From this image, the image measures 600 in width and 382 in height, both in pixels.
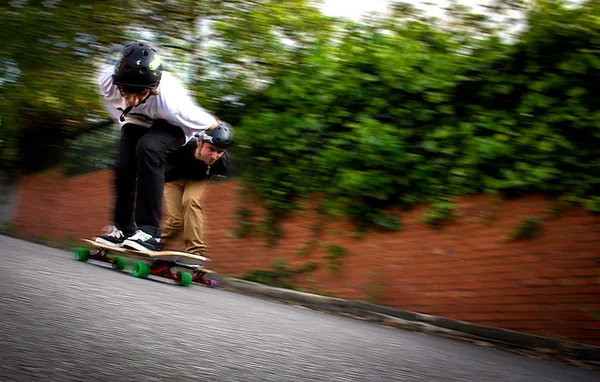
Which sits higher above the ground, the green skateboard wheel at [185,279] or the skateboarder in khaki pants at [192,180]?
the skateboarder in khaki pants at [192,180]

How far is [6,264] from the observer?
16.0 ft

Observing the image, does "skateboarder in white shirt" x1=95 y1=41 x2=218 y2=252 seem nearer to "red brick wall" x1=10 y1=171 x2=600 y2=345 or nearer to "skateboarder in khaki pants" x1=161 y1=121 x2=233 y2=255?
"skateboarder in khaki pants" x1=161 y1=121 x2=233 y2=255

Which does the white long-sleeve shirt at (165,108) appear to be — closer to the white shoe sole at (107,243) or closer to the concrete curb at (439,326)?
the white shoe sole at (107,243)

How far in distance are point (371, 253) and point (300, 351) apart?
13.9 feet

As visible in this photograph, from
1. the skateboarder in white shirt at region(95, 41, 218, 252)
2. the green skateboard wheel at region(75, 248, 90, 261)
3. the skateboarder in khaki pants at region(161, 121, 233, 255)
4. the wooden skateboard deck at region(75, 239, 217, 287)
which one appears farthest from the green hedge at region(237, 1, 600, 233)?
the green skateboard wheel at region(75, 248, 90, 261)

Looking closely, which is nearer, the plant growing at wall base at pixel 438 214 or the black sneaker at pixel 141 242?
the black sneaker at pixel 141 242

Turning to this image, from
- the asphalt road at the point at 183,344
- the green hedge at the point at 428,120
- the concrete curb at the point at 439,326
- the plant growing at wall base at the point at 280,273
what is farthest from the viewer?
the plant growing at wall base at the point at 280,273

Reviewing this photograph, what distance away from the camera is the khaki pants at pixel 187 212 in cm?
728

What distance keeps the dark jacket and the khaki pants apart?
0.09 meters

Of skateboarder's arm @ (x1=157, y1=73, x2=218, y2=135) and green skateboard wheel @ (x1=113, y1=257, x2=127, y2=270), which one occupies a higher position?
skateboarder's arm @ (x1=157, y1=73, x2=218, y2=135)

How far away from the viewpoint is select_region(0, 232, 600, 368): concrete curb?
5.64m

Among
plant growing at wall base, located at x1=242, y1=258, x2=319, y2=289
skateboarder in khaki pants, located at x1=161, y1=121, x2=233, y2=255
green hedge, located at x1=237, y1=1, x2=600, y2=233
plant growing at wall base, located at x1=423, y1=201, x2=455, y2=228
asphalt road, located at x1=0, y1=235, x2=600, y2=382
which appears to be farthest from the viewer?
plant growing at wall base, located at x1=242, y1=258, x2=319, y2=289

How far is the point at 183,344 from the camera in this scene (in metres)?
3.20

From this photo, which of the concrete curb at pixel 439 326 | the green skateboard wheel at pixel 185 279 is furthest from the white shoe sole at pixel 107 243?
the concrete curb at pixel 439 326
